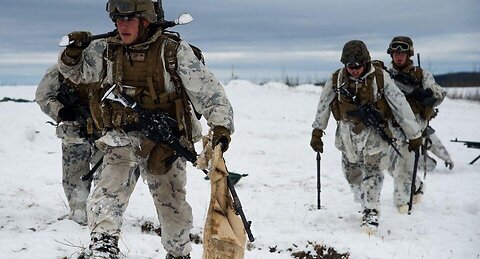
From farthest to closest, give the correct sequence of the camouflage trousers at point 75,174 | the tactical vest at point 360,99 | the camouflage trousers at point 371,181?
1. the camouflage trousers at point 371,181
2. the tactical vest at point 360,99
3. the camouflage trousers at point 75,174

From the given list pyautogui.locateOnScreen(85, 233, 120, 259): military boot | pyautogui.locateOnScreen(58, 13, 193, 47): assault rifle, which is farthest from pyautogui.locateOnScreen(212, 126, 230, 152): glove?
pyautogui.locateOnScreen(85, 233, 120, 259): military boot

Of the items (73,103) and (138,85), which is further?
(73,103)

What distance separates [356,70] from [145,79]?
337 cm

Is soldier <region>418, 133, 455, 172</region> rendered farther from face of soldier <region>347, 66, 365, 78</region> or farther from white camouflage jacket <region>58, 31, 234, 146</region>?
white camouflage jacket <region>58, 31, 234, 146</region>

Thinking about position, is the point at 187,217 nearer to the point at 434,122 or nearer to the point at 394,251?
the point at 394,251

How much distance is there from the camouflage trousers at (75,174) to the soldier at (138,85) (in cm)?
194

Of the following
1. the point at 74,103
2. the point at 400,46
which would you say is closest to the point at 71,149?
the point at 74,103

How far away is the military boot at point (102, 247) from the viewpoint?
4198 mm

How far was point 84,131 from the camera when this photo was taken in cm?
667

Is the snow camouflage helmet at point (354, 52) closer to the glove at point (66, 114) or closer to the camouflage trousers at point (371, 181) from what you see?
the camouflage trousers at point (371, 181)

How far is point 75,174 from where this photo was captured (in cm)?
691

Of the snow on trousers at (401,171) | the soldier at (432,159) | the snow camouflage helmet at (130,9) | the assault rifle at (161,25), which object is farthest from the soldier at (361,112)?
the soldier at (432,159)

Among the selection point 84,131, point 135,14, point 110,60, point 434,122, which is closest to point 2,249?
point 84,131

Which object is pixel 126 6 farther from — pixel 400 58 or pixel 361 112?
pixel 400 58
